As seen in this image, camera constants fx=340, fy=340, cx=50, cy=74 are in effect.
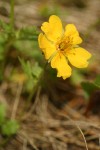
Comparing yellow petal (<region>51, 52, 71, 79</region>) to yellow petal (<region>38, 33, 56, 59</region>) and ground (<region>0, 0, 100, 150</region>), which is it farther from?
ground (<region>0, 0, 100, 150</region>)

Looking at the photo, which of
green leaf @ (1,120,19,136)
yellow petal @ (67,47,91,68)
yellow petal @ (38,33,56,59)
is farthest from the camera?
green leaf @ (1,120,19,136)

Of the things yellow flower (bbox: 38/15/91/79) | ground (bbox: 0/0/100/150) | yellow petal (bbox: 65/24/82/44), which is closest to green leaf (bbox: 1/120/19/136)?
ground (bbox: 0/0/100/150)

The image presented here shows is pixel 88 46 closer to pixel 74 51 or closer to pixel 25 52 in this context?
pixel 25 52

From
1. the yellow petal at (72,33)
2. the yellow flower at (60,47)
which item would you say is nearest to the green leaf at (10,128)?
the yellow flower at (60,47)

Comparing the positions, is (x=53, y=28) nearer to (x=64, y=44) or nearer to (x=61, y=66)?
(x=64, y=44)

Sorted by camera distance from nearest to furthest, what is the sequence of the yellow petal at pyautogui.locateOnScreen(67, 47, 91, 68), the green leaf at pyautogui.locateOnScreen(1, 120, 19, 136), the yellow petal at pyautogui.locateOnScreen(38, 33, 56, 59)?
the yellow petal at pyautogui.locateOnScreen(38, 33, 56, 59)
the yellow petal at pyautogui.locateOnScreen(67, 47, 91, 68)
the green leaf at pyautogui.locateOnScreen(1, 120, 19, 136)
